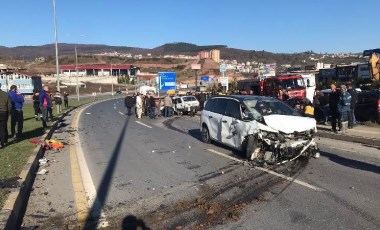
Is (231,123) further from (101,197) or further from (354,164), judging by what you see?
(101,197)

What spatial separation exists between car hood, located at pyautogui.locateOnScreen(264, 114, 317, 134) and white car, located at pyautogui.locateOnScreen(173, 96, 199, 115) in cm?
2083

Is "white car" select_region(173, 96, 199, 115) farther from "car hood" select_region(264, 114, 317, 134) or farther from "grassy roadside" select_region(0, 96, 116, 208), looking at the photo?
"car hood" select_region(264, 114, 317, 134)

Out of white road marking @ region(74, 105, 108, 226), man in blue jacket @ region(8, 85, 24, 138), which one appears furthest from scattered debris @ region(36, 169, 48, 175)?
man in blue jacket @ region(8, 85, 24, 138)

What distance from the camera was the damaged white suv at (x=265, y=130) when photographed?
32.9 ft

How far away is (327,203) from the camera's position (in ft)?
21.8

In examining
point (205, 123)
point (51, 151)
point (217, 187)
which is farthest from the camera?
point (205, 123)

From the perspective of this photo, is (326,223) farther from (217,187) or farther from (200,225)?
(217,187)

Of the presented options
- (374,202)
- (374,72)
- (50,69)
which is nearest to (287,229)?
(374,202)

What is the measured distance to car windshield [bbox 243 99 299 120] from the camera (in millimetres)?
11016

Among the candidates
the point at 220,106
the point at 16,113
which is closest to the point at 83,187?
the point at 220,106

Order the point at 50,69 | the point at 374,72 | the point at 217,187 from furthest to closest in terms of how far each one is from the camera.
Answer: the point at 50,69
the point at 374,72
the point at 217,187

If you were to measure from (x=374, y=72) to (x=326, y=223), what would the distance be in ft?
60.6

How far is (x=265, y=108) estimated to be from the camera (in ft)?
36.9

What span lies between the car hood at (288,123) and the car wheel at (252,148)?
52 centimetres
